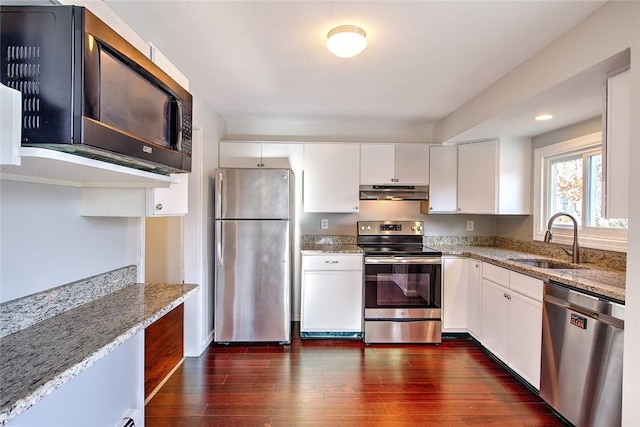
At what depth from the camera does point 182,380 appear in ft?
7.65

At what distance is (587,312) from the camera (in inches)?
66.2

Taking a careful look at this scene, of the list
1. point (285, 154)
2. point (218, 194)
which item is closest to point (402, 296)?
point (285, 154)

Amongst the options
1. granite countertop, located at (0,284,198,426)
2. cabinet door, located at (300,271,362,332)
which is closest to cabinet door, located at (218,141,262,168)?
cabinet door, located at (300,271,362,332)

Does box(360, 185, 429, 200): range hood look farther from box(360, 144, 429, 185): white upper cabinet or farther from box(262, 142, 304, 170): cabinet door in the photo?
box(262, 142, 304, 170): cabinet door

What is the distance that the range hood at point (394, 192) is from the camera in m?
3.35

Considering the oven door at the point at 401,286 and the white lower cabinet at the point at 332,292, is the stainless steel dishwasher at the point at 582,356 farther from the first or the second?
the white lower cabinet at the point at 332,292

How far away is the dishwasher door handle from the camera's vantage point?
4.97ft

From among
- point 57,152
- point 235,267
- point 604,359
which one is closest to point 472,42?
point 604,359

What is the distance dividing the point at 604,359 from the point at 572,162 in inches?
69.8

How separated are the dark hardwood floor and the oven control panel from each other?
1225 mm

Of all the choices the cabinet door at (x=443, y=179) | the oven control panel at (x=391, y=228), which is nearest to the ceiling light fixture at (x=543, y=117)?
the cabinet door at (x=443, y=179)

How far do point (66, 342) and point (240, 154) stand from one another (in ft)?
8.65

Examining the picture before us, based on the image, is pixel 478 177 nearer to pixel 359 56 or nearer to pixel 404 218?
pixel 404 218

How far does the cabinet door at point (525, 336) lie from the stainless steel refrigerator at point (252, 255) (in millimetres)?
1853
